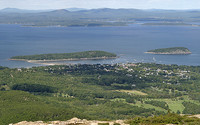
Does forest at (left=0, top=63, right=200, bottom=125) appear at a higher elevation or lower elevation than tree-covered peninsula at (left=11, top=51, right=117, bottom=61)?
lower

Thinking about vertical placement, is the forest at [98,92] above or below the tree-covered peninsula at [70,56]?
below

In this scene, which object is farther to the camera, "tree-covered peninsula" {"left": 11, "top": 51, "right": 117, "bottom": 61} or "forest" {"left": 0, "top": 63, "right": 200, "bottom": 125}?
"tree-covered peninsula" {"left": 11, "top": 51, "right": 117, "bottom": 61}

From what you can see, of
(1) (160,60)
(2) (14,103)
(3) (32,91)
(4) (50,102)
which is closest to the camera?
(2) (14,103)

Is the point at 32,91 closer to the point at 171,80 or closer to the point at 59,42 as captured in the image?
the point at 171,80

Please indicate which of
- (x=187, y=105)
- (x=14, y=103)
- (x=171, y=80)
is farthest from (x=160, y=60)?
(x=14, y=103)

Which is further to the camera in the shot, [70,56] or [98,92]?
[70,56]

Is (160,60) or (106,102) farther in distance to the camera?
(160,60)

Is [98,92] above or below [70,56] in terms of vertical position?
below

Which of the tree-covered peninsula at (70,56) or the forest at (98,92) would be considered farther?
the tree-covered peninsula at (70,56)

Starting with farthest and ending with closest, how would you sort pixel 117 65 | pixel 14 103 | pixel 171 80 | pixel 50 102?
pixel 117 65
pixel 171 80
pixel 50 102
pixel 14 103

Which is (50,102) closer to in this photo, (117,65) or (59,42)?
(117,65)
